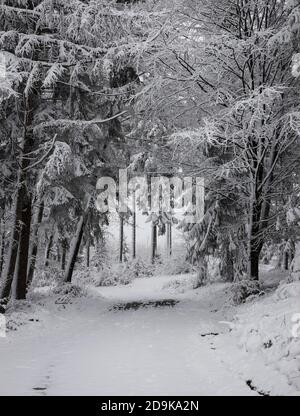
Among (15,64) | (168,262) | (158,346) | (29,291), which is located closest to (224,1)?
(15,64)

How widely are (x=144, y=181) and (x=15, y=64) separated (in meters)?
10.5

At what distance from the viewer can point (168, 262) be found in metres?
31.0

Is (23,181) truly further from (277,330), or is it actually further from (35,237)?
(277,330)

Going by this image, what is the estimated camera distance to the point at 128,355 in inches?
316

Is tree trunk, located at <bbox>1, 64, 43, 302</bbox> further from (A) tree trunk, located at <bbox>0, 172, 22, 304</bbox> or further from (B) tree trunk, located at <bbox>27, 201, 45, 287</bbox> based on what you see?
(B) tree trunk, located at <bbox>27, 201, 45, 287</bbox>

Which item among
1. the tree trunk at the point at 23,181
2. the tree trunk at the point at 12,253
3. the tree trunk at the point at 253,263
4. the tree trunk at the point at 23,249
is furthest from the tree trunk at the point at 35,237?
the tree trunk at the point at 253,263

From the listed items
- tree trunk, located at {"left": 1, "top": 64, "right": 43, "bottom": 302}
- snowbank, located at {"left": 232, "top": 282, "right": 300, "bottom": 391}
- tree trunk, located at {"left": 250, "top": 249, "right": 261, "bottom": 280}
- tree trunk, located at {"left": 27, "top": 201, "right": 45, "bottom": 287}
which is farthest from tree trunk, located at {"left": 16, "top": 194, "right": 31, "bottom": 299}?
tree trunk, located at {"left": 250, "top": 249, "right": 261, "bottom": 280}

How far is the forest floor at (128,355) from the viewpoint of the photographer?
608 centimetres

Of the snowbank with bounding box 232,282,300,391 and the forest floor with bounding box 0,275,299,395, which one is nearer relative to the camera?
the forest floor with bounding box 0,275,299,395

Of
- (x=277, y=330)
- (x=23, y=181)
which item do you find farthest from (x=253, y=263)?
(x=23, y=181)

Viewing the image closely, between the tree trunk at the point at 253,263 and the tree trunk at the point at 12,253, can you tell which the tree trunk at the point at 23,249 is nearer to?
the tree trunk at the point at 12,253

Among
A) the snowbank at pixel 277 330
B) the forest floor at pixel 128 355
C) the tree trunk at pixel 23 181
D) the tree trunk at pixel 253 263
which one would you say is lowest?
the forest floor at pixel 128 355

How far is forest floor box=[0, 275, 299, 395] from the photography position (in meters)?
6.08

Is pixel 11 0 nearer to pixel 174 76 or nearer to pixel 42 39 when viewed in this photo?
pixel 42 39
